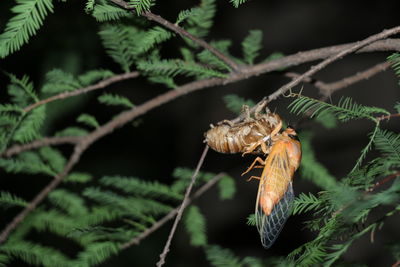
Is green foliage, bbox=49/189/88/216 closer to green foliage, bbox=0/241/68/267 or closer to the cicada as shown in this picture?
green foliage, bbox=0/241/68/267

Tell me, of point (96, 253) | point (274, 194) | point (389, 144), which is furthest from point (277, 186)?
point (96, 253)

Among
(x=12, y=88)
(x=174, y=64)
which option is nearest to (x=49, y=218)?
(x=12, y=88)

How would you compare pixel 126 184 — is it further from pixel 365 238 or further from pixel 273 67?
pixel 365 238

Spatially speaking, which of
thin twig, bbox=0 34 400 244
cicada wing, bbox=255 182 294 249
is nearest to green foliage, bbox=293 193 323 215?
cicada wing, bbox=255 182 294 249

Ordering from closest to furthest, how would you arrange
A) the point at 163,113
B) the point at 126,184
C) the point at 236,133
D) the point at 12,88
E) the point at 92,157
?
the point at 236,133
the point at 12,88
the point at 126,184
the point at 92,157
the point at 163,113

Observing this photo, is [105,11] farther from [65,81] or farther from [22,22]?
[65,81]

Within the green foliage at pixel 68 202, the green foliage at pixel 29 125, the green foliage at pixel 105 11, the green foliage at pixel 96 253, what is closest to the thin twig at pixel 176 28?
the green foliage at pixel 105 11
